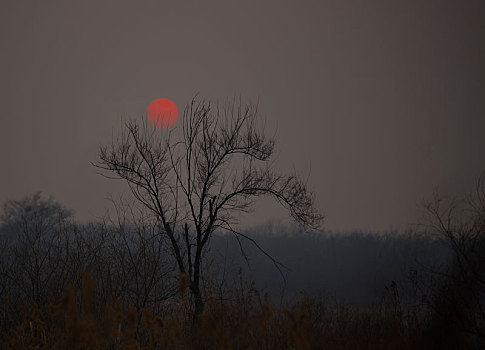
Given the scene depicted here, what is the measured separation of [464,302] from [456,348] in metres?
0.63

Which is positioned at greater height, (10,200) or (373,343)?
(10,200)

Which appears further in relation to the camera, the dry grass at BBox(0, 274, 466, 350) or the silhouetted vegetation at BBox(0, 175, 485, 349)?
the silhouetted vegetation at BBox(0, 175, 485, 349)

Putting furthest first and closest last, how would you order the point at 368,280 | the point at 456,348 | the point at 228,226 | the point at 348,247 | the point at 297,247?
the point at 297,247, the point at 348,247, the point at 368,280, the point at 228,226, the point at 456,348

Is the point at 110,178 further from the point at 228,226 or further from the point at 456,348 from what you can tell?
the point at 456,348

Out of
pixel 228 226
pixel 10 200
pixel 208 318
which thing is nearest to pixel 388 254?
pixel 228 226

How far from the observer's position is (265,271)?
28906 mm

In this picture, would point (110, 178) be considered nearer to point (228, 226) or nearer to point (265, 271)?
point (228, 226)

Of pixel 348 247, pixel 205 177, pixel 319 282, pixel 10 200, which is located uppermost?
pixel 10 200

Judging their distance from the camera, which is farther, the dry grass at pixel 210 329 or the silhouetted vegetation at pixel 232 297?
the silhouetted vegetation at pixel 232 297

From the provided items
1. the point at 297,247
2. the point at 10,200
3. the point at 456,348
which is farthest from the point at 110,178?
the point at 10,200

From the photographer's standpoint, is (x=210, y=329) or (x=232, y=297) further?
(x=232, y=297)

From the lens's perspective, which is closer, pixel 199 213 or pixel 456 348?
pixel 456 348

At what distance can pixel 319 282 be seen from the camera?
29031mm

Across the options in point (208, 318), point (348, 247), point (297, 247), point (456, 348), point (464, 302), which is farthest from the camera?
point (297, 247)
